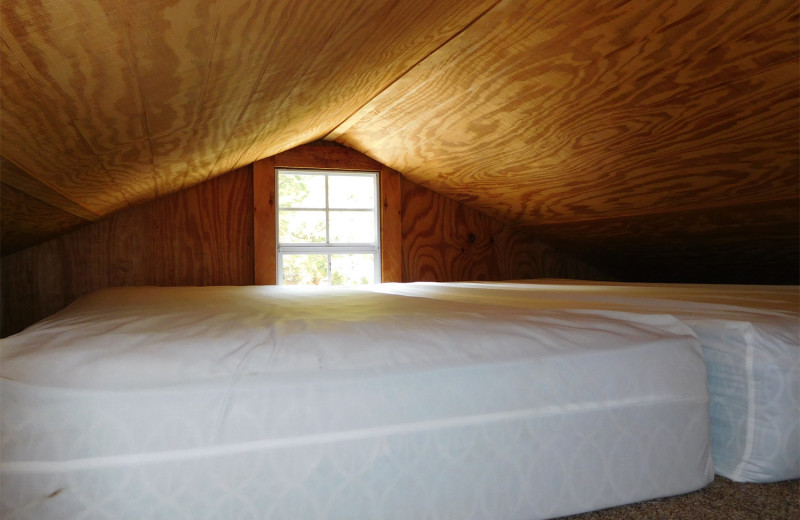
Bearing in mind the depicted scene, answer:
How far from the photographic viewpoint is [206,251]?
3113mm

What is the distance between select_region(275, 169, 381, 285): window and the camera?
11.0ft

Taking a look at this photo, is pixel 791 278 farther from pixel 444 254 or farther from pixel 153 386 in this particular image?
pixel 153 386

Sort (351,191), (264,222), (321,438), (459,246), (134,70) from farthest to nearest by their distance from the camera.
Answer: (351,191), (459,246), (264,222), (134,70), (321,438)

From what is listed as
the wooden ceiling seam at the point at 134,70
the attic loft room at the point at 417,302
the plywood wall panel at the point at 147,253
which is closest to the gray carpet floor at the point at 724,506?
the attic loft room at the point at 417,302

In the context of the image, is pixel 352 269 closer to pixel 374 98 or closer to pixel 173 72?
pixel 374 98

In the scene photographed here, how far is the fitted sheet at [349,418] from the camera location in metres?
0.55

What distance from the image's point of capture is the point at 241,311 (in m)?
1.14

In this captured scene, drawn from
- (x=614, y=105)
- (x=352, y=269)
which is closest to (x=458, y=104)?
(x=614, y=105)

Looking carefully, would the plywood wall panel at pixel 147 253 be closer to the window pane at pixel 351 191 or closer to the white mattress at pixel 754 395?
the window pane at pixel 351 191

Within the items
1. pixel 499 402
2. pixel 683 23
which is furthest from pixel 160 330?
pixel 683 23

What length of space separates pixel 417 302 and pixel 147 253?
90.7 inches

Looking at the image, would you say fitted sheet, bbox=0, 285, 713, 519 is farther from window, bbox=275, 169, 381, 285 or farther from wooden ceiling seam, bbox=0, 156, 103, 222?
window, bbox=275, 169, 381, 285

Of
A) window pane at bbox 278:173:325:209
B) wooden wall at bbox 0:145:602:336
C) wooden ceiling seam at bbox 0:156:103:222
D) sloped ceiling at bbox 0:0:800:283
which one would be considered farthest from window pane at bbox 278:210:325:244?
wooden ceiling seam at bbox 0:156:103:222

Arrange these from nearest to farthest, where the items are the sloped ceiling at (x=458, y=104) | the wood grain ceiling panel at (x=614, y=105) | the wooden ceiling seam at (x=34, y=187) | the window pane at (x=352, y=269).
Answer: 1. the sloped ceiling at (x=458, y=104)
2. the wooden ceiling seam at (x=34, y=187)
3. the wood grain ceiling panel at (x=614, y=105)
4. the window pane at (x=352, y=269)
